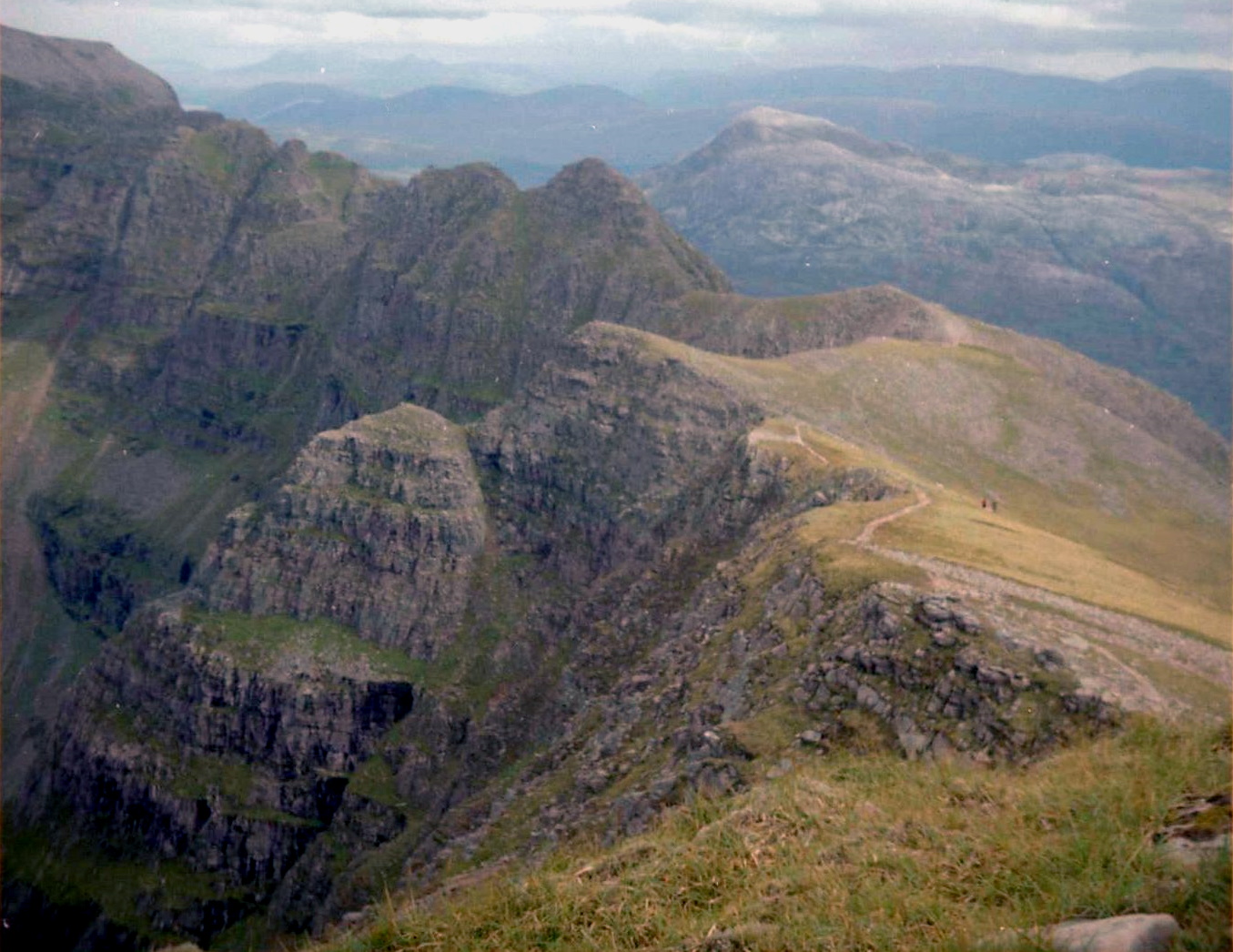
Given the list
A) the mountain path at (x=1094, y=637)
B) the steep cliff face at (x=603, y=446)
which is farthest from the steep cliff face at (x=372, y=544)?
the mountain path at (x=1094, y=637)

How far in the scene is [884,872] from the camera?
62.6ft

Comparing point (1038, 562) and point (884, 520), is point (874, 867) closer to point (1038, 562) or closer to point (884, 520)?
point (1038, 562)

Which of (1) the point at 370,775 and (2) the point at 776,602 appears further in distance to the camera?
(1) the point at 370,775

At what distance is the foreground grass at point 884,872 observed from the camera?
16703 millimetres

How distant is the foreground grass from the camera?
16.7m

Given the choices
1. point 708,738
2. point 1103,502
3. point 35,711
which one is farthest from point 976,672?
point 35,711

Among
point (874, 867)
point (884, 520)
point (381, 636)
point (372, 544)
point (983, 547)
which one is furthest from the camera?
point (372, 544)

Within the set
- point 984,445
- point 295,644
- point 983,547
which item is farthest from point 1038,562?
point 295,644

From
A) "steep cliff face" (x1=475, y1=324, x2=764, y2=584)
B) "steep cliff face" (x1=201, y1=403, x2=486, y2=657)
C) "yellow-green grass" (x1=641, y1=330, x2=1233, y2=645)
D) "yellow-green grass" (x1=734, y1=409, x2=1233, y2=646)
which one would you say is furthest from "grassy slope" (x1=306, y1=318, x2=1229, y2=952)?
"steep cliff face" (x1=201, y1=403, x2=486, y2=657)

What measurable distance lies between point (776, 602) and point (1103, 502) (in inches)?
3574

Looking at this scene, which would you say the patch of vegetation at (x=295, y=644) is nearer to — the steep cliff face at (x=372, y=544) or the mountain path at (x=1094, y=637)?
the steep cliff face at (x=372, y=544)

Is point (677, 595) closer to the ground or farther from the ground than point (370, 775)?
farther from the ground

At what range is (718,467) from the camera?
98.8m

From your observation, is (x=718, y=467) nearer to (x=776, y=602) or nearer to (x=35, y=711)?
(x=776, y=602)
